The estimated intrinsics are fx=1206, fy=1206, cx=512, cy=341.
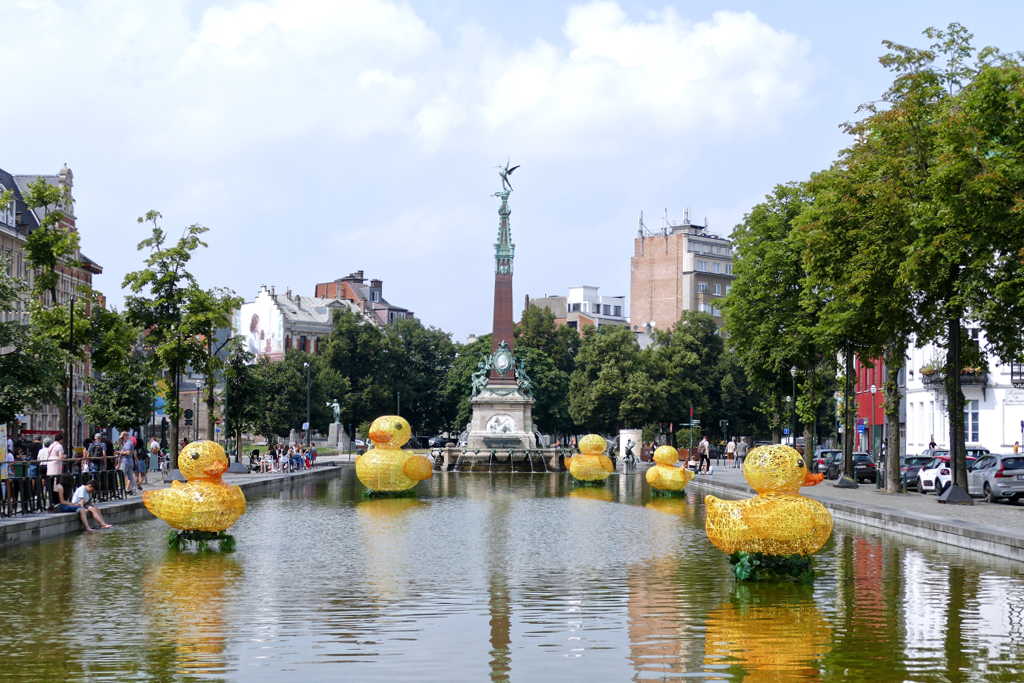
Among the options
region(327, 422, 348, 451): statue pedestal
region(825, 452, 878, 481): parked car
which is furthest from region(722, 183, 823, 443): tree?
region(327, 422, 348, 451): statue pedestal

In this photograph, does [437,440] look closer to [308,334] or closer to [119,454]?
[308,334]

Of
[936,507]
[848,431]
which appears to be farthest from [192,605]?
[848,431]

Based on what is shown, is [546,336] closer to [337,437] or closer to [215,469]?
[337,437]

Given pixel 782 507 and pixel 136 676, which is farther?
pixel 782 507

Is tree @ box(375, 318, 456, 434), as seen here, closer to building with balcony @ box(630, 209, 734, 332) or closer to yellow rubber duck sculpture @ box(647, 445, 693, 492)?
building with balcony @ box(630, 209, 734, 332)

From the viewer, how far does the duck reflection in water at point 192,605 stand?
1020 cm

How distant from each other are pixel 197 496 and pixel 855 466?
3396 centimetres

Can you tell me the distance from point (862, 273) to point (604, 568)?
17859mm

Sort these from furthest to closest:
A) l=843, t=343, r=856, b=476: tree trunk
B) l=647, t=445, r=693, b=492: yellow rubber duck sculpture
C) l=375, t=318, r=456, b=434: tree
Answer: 1. l=375, t=318, r=456, b=434: tree
2. l=843, t=343, r=856, b=476: tree trunk
3. l=647, t=445, r=693, b=492: yellow rubber duck sculpture

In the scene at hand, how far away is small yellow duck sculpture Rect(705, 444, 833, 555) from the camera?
46.6ft

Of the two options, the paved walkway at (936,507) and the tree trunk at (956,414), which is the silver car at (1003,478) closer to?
the paved walkway at (936,507)

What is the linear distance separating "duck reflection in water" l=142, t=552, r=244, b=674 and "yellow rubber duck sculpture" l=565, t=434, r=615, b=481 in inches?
980

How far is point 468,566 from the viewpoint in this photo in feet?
55.3

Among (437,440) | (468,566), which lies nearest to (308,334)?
(437,440)
